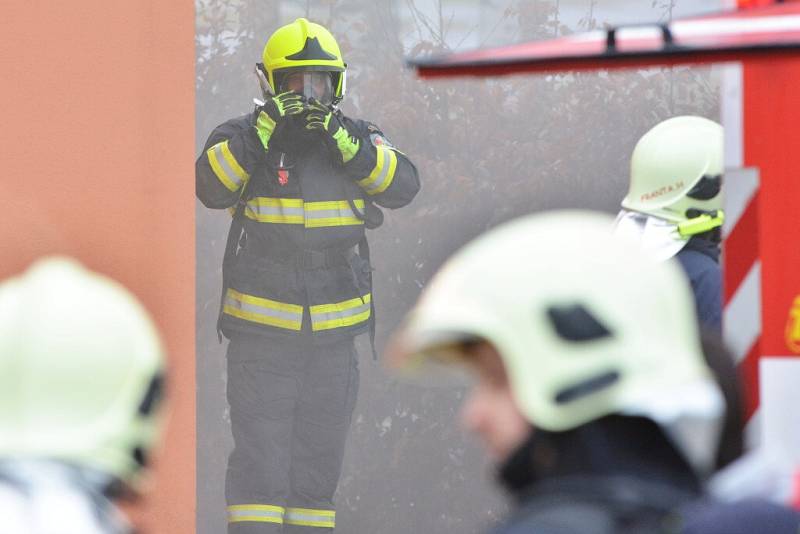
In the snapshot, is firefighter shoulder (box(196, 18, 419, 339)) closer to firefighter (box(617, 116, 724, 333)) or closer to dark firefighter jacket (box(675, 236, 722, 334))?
firefighter (box(617, 116, 724, 333))

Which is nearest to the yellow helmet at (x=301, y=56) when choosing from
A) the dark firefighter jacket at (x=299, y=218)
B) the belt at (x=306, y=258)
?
the dark firefighter jacket at (x=299, y=218)

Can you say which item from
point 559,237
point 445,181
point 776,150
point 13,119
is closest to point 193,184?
point 13,119

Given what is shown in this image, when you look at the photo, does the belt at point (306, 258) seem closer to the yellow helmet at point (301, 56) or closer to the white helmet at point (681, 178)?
the yellow helmet at point (301, 56)

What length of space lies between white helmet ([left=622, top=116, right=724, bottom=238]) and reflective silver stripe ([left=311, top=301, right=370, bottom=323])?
1.22 meters

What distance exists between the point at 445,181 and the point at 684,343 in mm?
4881

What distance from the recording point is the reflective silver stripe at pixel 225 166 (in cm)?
587

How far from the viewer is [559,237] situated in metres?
1.84

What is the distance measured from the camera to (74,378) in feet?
5.85

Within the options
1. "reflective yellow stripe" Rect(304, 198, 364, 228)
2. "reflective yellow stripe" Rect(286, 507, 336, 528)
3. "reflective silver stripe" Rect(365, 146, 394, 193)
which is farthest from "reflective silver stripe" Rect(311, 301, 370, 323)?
"reflective yellow stripe" Rect(286, 507, 336, 528)

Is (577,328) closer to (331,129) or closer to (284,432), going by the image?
(331,129)

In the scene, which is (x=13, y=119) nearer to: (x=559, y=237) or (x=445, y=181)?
(x=445, y=181)

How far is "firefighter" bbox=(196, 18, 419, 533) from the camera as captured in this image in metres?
5.95

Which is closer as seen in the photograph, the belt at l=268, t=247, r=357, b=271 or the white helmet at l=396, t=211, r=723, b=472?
the white helmet at l=396, t=211, r=723, b=472

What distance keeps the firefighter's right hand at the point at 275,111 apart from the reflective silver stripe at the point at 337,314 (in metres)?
0.57
